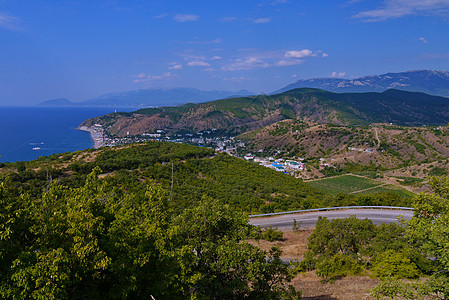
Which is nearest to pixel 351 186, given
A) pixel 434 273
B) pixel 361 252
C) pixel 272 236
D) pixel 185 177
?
pixel 185 177

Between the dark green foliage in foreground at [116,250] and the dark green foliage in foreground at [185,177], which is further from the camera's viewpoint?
the dark green foliage in foreground at [185,177]

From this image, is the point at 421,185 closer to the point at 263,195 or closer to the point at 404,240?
the point at 263,195

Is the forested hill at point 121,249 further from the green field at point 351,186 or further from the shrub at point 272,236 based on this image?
the green field at point 351,186

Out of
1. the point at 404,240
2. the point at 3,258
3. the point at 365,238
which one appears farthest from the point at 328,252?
the point at 3,258

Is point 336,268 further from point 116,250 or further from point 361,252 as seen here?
point 116,250

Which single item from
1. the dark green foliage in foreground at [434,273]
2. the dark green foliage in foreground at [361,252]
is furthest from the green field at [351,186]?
the dark green foliage in foreground at [434,273]

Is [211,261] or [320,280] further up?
[211,261]
